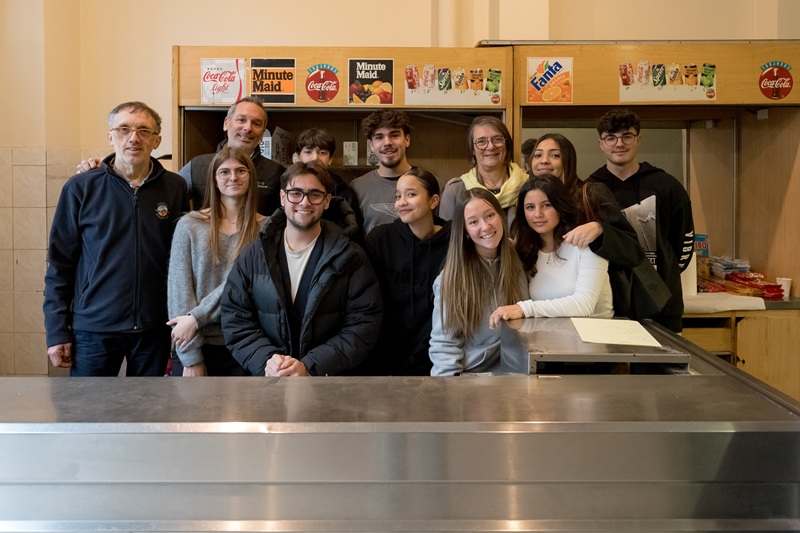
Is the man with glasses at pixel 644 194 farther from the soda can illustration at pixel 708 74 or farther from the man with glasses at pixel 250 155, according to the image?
the man with glasses at pixel 250 155

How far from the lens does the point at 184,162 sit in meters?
3.89

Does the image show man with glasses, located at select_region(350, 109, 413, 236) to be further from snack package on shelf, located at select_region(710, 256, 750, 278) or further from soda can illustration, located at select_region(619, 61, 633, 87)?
snack package on shelf, located at select_region(710, 256, 750, 278)

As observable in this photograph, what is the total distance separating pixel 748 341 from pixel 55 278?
10.9ft

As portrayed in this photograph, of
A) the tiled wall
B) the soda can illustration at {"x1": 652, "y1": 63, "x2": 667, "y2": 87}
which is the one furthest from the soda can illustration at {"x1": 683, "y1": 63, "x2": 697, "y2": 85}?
the tiled wall

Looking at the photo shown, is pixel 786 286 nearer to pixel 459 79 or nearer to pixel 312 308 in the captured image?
pixel 459 79

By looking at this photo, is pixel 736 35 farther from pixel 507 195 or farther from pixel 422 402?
pixel 422 402

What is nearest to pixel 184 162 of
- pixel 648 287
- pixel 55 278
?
pixel 55 278

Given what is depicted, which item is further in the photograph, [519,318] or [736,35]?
[736,35]

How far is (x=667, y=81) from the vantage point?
380 cm

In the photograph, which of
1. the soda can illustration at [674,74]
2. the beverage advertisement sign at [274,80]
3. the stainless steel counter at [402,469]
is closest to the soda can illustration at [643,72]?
the soda can illustration at [674,74]

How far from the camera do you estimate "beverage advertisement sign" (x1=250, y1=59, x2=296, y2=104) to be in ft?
12.5

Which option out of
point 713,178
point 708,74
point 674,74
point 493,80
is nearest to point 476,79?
point 493,80

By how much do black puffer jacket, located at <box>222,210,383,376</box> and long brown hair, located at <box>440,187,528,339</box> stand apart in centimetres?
29

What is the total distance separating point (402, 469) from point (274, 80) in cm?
309
